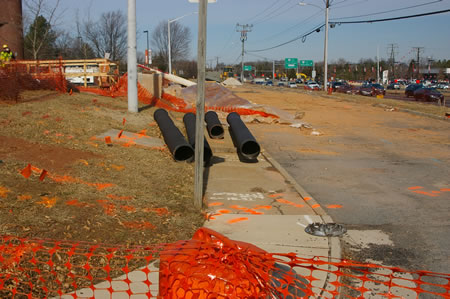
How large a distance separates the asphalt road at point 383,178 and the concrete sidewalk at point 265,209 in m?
0.37

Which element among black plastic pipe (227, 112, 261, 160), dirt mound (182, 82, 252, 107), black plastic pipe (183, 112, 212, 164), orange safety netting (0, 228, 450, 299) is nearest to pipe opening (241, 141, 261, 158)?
black plastic pipe (227, 112, 261, 160)

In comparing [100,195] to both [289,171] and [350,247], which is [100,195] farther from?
[289,171]

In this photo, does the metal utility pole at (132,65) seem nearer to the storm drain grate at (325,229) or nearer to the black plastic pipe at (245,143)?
the black plastic pipe at (245,143)

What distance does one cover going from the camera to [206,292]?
306 cm

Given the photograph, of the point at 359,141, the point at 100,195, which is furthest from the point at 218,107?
the point at 100,195

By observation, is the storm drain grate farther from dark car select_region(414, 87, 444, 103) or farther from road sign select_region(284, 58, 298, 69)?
road sign select_region(284, 58, 298, 69)

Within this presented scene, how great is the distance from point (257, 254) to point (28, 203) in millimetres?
3750

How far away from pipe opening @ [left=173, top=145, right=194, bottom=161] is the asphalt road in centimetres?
251

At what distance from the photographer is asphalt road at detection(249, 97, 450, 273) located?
6184 mm

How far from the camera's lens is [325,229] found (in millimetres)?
6477

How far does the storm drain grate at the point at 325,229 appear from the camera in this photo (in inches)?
250

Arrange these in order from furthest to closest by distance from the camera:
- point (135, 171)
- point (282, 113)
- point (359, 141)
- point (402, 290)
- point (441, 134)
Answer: point (282, 113)
point (441, 134)
point (359, 141)
point (135, 171)
point (402, 290)

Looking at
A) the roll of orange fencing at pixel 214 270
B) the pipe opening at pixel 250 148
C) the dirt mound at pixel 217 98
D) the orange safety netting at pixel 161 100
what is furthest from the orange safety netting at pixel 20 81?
the roll of orange fencing at pixel 214 270

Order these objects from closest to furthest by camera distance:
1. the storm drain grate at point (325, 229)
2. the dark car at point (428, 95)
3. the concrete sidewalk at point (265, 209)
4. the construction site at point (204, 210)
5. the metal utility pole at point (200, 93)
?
the construction site at point (204, 210) < the concrete sidewalk at point (265, 209) < the storm drain grate at point (325, 229) < the metal utility pole at point (200, 93) < the dark car at point (428, 95)
